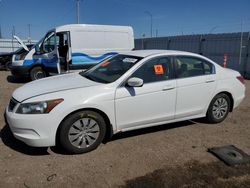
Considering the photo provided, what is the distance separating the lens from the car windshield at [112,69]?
4.30m

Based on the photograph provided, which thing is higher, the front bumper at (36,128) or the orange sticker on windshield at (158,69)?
the orange sticker on windshield at (158,69)

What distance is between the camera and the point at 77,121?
3801 millimetres

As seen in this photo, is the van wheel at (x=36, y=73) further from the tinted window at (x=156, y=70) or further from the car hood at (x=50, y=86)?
the tinted window at (x=156, y=70)

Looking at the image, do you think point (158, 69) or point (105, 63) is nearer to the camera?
point (158, 69)

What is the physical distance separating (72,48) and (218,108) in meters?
6.12

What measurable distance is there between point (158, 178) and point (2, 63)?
A: 15361 mm

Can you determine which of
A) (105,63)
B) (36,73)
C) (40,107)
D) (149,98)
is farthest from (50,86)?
(36,73)

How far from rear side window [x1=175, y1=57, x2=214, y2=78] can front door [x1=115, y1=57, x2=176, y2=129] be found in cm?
20

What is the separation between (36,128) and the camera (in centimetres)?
359

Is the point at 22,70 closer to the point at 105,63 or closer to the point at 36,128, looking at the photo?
the point at 105,63

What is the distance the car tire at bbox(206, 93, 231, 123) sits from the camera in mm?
5188

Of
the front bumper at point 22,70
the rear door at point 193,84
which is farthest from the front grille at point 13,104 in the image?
the front bumper at point 22,70

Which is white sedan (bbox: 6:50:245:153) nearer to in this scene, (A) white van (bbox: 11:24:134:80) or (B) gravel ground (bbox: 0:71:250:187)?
(B) gravel ground (bbox: 0:71:250:187)

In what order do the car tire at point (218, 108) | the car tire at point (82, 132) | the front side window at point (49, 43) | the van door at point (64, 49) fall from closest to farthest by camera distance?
the car tire at point (82, 132) < the car tire at point (218, 108) < the van door at point (64, 49) < the front side window at point (49, 43)
